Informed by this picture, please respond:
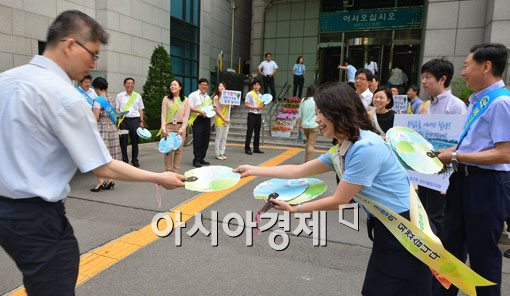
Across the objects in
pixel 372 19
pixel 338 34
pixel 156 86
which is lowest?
pixel 156 86

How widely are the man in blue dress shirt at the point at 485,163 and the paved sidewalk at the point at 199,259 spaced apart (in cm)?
99

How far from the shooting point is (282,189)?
2.02m

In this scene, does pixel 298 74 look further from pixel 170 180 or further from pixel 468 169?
pixel 170 180

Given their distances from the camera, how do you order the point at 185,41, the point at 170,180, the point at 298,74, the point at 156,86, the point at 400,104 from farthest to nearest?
1. the point at 185,41
2. the point at 298,74
3. the point at 156,86
4. the point at 400,104
5. the point at 170,180

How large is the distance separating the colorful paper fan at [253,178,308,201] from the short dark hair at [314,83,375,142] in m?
0.40

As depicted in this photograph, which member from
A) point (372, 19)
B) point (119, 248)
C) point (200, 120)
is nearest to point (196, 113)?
point (200, 120)

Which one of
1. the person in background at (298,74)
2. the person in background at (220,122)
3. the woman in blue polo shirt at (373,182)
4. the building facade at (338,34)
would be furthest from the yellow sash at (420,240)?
the building facade at (338,34)

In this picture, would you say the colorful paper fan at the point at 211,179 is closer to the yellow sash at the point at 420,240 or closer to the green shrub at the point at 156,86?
the yellow sash at the point at 420,240

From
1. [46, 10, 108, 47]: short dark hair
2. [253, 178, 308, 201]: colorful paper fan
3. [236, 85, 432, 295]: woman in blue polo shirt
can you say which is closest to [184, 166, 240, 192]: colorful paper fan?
[253, 178, 308, 201]: colorful paper fan

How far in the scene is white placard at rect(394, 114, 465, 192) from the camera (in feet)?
9.72

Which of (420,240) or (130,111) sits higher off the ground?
(130,111)

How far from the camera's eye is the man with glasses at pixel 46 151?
58.1 inches

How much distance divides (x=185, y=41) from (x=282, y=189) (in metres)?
13.6

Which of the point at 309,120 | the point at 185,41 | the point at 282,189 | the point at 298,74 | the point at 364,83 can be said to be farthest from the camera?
the point at 185,41
